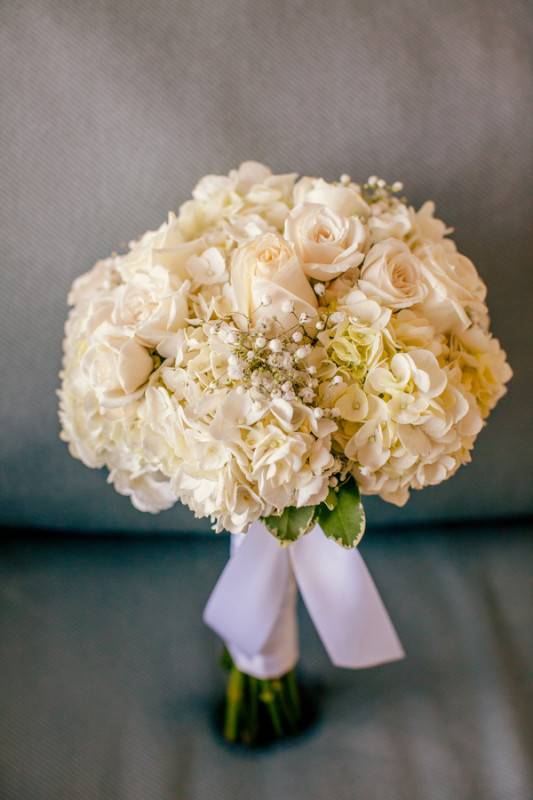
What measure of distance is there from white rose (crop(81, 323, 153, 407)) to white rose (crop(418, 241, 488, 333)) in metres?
0.26

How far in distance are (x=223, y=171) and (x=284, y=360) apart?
433 millimetres

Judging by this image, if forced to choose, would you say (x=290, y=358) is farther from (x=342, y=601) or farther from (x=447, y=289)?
(x=342, y=601)

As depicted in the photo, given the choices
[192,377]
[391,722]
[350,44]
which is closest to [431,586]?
[391,722]

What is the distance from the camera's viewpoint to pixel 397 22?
802mm

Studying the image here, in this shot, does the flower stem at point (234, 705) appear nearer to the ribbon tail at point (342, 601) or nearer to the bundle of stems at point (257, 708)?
the bundle of stems at point (257, 708)

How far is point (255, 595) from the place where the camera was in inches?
31.2

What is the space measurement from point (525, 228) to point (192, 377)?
581 mm

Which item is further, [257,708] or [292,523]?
[257,708]

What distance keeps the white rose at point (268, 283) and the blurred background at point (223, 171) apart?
1.14 feet

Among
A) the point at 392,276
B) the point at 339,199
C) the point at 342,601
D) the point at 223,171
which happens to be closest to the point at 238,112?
the point at 223,171

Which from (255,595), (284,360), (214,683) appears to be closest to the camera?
(284,360)

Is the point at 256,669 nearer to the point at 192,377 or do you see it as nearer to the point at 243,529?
the point at 243,529

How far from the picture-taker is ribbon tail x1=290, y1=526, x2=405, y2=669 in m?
0.77

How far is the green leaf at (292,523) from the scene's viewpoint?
563 mm
